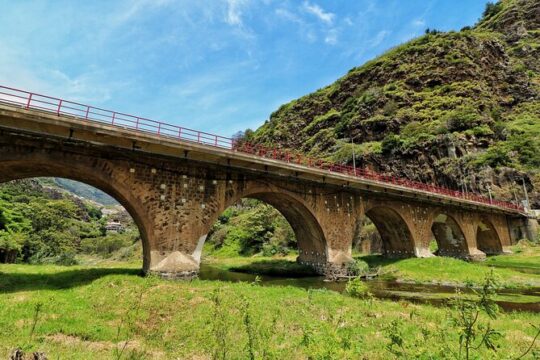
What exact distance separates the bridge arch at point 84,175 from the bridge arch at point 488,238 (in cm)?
4083

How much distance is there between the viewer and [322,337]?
4.64 m

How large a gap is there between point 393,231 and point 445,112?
37.3 meters

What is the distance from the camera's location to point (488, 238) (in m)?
41.8

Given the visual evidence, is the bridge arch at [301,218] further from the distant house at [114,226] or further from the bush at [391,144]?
the distant house at [114,226]

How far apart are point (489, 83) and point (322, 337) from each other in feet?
258

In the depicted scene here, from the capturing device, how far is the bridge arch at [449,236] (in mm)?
35750

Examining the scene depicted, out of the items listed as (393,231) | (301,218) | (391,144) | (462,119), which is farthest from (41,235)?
(462,119)

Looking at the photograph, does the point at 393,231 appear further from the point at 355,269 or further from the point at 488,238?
the point at 488,238

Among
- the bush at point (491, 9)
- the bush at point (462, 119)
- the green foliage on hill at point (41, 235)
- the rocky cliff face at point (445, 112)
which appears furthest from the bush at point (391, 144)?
the bush at point (491, 9)

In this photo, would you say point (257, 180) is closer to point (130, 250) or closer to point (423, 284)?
point (423, 284)

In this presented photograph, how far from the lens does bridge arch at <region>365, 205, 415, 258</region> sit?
30133 mm

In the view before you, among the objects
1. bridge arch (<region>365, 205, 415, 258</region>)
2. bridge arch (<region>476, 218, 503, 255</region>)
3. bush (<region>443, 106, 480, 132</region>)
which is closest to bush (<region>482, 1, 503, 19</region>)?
bush (<region>443, 106, 480, 132</region>)

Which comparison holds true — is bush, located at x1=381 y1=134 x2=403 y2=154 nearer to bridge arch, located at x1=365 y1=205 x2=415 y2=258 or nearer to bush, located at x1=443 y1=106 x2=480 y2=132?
bush, located at x1=443 y1=106 x2=480 y2=132

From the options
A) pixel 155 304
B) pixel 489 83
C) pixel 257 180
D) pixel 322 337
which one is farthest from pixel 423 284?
pixel 489 83
